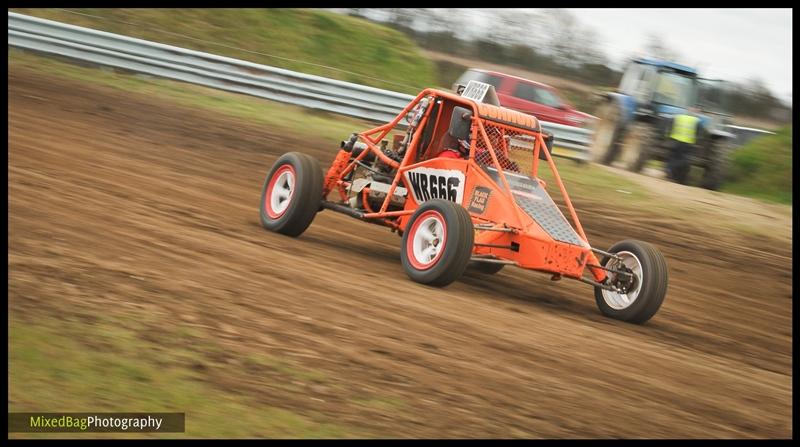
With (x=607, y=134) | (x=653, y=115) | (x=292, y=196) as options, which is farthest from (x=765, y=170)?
(x=292, y=196)

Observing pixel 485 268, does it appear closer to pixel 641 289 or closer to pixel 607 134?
pixel 641 289

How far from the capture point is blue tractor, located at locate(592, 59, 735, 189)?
1603cm

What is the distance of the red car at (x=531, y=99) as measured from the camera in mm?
19859

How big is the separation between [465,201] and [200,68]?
10.7 meters

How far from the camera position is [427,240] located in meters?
7.36

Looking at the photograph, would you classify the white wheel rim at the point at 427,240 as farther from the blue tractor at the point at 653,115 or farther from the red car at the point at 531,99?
the red car at the point at 531,99

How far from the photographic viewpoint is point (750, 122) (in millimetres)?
33312

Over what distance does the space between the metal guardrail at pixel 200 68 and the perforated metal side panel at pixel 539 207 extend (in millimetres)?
9316

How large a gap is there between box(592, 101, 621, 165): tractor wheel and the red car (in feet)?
7.71

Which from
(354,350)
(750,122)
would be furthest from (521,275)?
(750,122)

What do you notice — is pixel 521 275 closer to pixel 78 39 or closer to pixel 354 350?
pixel 354 350

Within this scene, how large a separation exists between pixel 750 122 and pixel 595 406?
30469 mm

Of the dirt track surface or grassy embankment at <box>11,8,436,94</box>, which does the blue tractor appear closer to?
the dirt track surface

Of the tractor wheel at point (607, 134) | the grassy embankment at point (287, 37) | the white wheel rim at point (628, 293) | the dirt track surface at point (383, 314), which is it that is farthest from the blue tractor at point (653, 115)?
the white wheel rim at point (628, 293)
